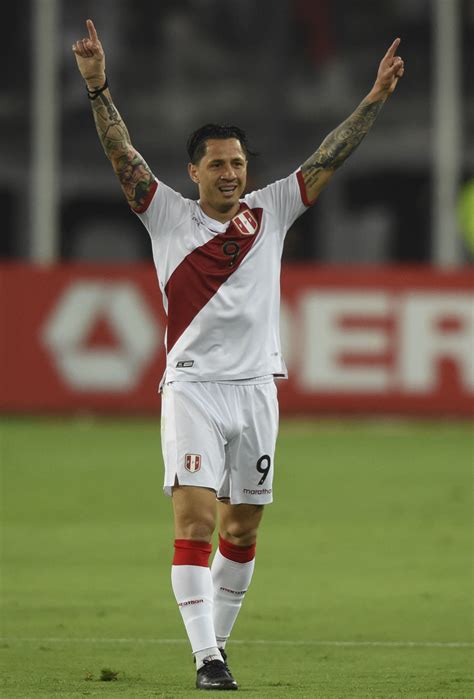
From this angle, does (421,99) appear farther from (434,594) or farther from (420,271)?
(434,594)

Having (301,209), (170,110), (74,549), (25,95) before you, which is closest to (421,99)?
(170,110)

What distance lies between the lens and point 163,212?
25.3 feet

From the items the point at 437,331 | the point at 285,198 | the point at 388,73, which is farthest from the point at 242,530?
the point at 437,331

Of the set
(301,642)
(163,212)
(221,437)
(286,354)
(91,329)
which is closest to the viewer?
(221,437)

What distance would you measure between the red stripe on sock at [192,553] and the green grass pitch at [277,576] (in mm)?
505

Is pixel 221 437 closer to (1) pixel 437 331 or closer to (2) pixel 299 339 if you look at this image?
(2) pixel 299 339

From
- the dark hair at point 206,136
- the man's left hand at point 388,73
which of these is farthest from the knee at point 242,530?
the man's left hand at point 388,73

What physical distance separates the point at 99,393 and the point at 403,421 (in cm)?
354

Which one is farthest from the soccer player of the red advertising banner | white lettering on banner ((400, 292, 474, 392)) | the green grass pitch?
white lettering on banner ((400, 292, 474, 392))

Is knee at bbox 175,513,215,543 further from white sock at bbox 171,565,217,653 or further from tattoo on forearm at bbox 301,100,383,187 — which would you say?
tattoo on forearm at bbox 301,100,383,187

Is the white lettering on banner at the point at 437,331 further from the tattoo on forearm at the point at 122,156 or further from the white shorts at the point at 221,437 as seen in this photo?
the tattoo on forearm at the point at 122,156

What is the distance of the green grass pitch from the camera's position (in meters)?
7.77

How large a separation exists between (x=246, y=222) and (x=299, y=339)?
41.9ft

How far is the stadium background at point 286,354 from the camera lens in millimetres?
8945
